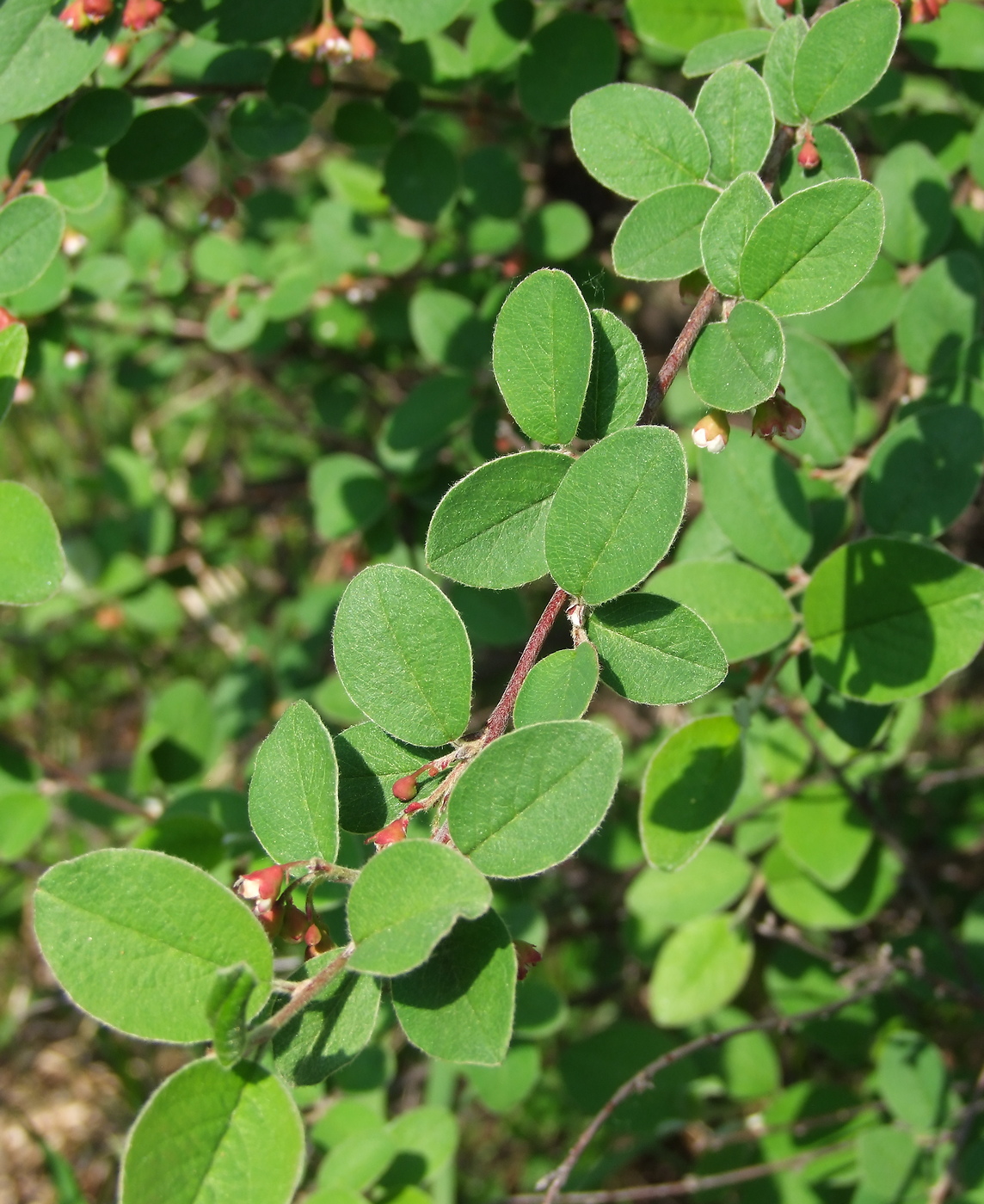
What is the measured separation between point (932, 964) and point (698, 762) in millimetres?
1314

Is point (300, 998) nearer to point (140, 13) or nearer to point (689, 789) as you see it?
point (689, 789)

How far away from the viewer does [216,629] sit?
3.62 metres

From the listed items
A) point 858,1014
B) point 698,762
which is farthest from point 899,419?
point 858,1014

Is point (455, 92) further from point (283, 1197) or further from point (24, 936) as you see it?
point (24, 936)

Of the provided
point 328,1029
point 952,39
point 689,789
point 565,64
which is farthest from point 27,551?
point 952,39

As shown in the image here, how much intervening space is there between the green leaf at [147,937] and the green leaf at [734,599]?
0.85 metres

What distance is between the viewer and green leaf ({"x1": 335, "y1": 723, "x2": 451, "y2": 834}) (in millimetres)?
1306

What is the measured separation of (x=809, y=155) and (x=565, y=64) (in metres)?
0.84

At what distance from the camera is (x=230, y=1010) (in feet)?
3.38

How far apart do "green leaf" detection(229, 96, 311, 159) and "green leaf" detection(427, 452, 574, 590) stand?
43.4 inches

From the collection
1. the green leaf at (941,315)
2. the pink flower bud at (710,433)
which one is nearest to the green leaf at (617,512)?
the pink flower bud at (710,433)

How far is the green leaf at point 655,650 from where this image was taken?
47.1 inches

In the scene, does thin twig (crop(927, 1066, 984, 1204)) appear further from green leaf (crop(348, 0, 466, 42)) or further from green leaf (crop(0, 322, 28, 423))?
green leaf (crop(348, 0, 466, 42))

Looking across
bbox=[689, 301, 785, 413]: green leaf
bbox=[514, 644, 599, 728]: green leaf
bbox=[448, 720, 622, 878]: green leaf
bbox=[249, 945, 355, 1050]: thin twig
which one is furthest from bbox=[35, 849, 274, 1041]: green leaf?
bbox=[689, 301, 785, 413]: green leaf
